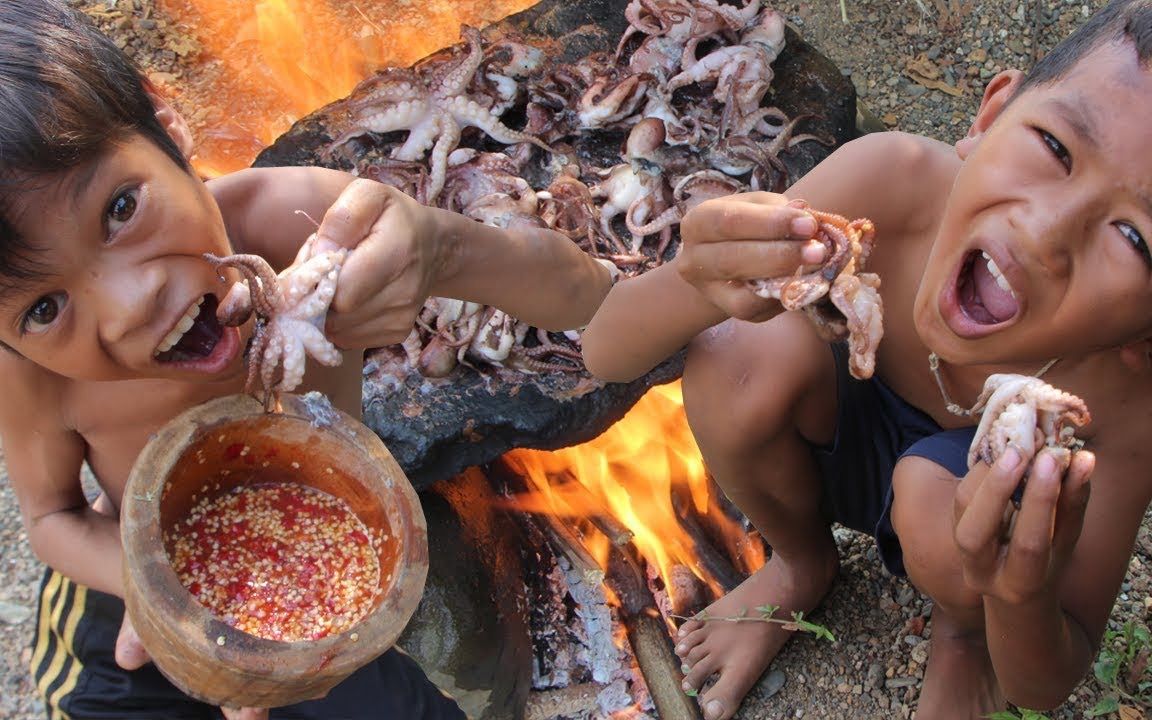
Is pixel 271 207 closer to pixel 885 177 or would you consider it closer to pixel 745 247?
pixel 745 247

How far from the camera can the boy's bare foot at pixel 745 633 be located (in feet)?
9.30

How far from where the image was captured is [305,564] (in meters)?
1.99

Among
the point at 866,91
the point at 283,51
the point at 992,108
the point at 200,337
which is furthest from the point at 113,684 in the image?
the point at 866,91

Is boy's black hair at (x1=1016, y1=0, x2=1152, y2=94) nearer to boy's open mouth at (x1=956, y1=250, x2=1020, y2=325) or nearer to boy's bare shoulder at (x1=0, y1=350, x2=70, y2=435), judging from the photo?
boy's open mouth at (x1=956, y1=250, x2=1020, y2=325)

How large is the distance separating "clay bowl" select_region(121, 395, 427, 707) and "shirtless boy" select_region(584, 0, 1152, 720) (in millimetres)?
724

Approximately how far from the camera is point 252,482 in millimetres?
2059

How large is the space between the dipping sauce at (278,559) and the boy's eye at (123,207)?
22.0 inches

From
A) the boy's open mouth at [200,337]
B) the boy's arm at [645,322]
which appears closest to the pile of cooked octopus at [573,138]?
the boy's arm at [645,322]

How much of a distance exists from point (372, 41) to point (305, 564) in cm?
302

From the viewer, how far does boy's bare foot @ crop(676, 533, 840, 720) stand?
284 cm

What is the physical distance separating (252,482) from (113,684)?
0.91 meters

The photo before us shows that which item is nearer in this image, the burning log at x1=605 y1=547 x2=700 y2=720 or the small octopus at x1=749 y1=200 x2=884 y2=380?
the small octopus at x1=749 y1=200 x2=884 y2=380

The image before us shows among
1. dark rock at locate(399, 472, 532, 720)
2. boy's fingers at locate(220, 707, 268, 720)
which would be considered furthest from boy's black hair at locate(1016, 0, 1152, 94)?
boy's fingers at locate(220, 707, 268, 720)

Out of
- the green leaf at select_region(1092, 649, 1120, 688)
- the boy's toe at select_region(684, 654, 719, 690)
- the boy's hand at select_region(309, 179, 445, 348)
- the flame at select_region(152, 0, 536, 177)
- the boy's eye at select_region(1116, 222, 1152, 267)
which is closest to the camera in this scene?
the boy's eye at select_region(1116, 222, 1152, 267)
